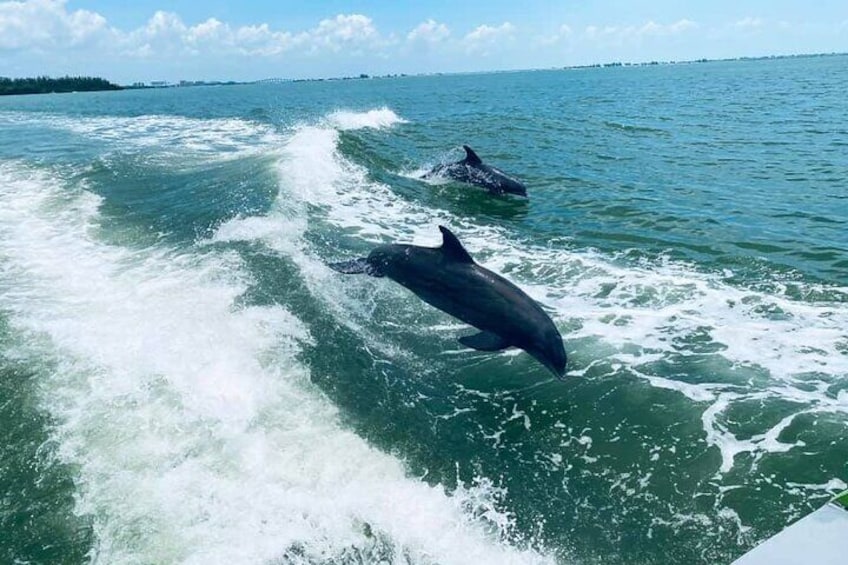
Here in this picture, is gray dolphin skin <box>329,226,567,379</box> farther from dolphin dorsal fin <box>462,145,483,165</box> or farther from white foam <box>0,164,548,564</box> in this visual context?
dolphin dorsal fin <box>462,145,483,165</box>

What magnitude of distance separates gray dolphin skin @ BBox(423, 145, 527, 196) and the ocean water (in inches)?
95.8

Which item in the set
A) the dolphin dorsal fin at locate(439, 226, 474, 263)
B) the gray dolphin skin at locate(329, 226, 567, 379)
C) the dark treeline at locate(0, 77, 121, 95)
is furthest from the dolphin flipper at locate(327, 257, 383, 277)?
the dark treeline at locate(0, 77, 121, 95)

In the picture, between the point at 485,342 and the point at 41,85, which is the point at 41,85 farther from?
the point at 485,342

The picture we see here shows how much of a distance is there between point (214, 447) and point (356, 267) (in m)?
5.72

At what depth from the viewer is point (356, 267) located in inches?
483

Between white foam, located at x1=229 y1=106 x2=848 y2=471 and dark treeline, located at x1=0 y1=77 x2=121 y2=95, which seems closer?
white foam, located at x1=229 y1=106 x2=848 y2=471

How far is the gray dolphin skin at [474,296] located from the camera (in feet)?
29.7

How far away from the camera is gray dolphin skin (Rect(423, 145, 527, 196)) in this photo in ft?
69.5

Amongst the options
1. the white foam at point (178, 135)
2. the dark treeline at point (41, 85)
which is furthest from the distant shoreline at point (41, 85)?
the white foam at point (178, 135)

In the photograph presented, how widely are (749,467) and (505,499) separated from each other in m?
2.80

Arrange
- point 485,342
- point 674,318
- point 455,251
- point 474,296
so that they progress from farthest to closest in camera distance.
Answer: point 674,318 → point 455,251 → point 474,296 → point 485,342

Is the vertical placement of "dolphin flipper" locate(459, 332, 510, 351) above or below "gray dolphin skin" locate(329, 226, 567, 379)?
below

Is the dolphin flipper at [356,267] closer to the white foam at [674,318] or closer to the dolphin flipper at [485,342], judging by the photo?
the white foam at [674,318]

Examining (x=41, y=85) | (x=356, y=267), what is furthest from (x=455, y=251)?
(x=41, y=85)
